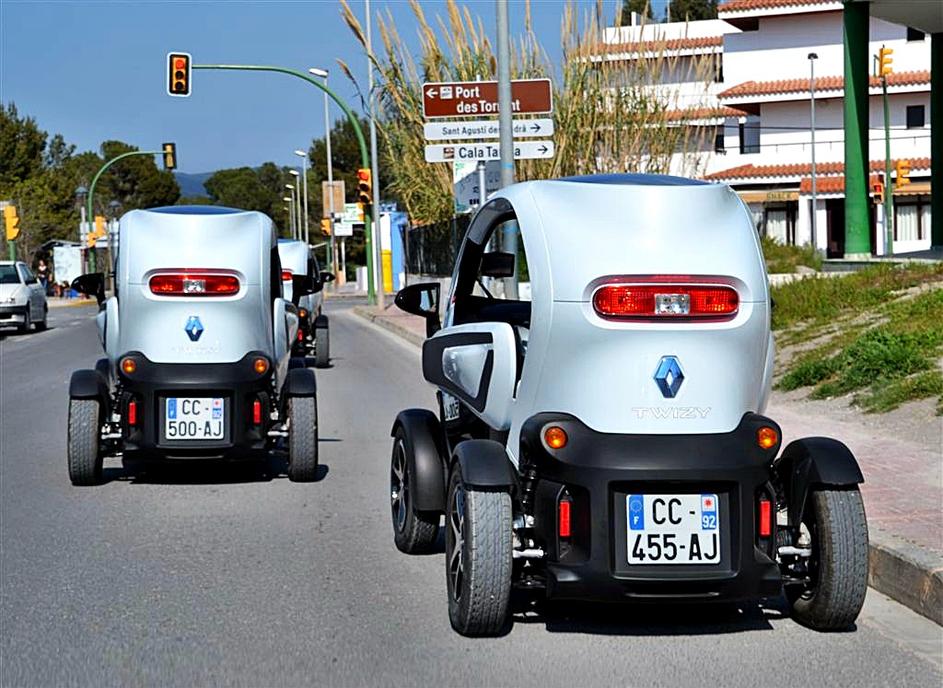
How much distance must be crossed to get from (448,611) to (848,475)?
1723 mm

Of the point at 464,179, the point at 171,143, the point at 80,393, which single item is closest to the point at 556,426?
the point at 80,393

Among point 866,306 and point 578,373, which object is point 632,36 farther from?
point 578,373

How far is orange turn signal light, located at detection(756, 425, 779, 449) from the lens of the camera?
568 centimetres

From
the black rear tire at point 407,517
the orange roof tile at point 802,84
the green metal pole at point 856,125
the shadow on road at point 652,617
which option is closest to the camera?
Answer: the shadow on road at point 652,617

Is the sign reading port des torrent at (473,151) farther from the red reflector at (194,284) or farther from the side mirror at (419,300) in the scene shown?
the side mirror at (419,300)

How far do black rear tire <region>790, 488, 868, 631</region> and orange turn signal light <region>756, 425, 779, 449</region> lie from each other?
0.92ft

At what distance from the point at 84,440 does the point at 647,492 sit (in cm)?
524

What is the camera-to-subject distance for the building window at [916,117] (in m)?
69.8

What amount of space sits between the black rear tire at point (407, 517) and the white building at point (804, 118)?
61.7 meters

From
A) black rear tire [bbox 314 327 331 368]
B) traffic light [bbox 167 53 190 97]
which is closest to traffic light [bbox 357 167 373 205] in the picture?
traffic light [bbox 167 53 190 97]

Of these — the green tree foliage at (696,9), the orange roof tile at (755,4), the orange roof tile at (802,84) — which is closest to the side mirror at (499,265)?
the orange roof tile at (802,84)

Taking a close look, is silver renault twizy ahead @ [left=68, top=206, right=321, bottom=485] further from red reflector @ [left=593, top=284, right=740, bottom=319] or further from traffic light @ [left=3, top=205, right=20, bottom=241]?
traffic light @ [left=3, top=205, right=20, bottom=241]

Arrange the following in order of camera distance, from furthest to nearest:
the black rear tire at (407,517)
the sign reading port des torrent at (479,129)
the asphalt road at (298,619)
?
the sign reading port des torrent at (479,129) < the black rear tire at (407,517) < the asphalt road at (298,619)

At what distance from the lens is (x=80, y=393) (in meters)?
9.70
